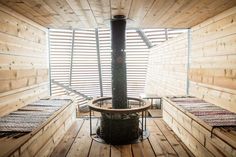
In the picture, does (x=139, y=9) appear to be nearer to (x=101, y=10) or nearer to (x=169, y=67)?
(x=101, y=10)

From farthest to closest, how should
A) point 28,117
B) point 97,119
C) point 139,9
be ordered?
point 97,119, point 139,9, point 28,117

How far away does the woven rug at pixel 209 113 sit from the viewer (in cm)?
276

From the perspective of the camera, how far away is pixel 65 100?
4.47 metres

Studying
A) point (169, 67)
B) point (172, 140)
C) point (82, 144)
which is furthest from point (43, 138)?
point (169, 67)

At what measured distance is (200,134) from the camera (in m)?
2.87

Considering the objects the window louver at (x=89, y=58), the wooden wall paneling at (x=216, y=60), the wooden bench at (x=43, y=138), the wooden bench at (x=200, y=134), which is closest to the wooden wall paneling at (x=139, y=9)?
the wooden wall paneling at (x=216, y=60)

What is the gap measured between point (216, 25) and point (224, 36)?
362mm

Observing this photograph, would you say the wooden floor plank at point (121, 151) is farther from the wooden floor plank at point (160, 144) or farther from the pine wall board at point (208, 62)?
the pine wall board at point (208, 62)

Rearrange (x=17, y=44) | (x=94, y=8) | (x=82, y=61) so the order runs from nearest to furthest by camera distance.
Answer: (x=94, y=8), (x=17, y=44), (x=82, y=61)

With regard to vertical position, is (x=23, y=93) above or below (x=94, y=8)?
below

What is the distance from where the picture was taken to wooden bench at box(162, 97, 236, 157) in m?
2.27

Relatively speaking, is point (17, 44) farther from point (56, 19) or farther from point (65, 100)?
point (65, 100)

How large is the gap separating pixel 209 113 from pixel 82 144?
1.97m

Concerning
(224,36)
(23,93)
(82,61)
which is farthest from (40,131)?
(82,61)
